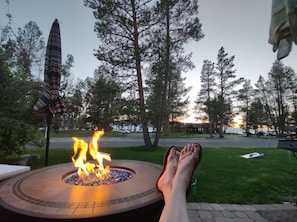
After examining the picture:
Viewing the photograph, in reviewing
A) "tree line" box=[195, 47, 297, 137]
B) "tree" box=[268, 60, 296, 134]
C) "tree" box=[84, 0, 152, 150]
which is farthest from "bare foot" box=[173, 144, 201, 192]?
"tree" box=[268, 60, 296, 134]

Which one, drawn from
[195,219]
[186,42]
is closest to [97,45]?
[186,42]

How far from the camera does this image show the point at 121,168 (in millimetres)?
2215

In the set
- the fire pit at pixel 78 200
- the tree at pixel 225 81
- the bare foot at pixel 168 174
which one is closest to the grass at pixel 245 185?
the bare foot at pixel 168 174

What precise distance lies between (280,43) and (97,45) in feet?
24.4

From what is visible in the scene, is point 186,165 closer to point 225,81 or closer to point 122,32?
point 122,32

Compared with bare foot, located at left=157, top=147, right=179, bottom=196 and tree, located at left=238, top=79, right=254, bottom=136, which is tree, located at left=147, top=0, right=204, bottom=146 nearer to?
bare foot, located at left=157, top=147, right=179, bottom=196

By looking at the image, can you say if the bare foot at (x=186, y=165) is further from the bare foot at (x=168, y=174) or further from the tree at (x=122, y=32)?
the tree at (x=122, y=32)

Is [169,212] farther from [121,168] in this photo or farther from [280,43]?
[280,43]

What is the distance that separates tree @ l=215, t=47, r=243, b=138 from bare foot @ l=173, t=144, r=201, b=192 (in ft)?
74.0

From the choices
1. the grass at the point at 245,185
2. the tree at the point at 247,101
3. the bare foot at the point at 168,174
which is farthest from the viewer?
the tree at the point at 247,101

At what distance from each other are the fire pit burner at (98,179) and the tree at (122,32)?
610cm

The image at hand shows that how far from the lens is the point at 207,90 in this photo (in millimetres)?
24656

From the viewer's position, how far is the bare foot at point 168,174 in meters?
1.38

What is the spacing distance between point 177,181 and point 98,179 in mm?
812
